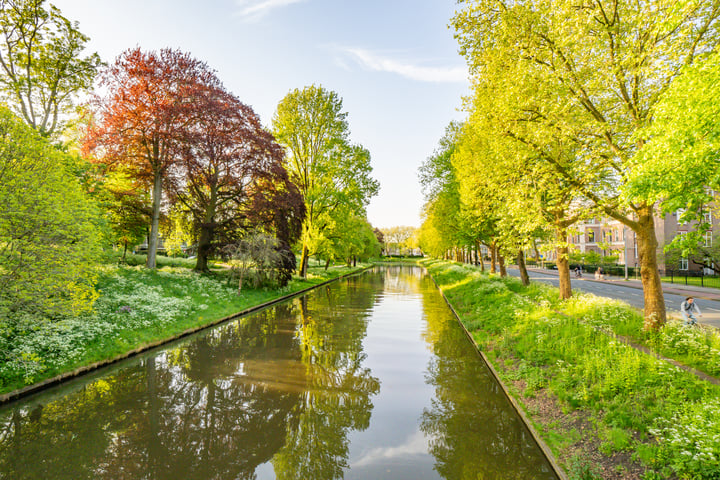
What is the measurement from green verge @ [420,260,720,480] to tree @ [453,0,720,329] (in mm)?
1802

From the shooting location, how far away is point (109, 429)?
639 cm

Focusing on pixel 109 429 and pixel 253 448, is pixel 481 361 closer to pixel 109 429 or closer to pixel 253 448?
pixel 253 448

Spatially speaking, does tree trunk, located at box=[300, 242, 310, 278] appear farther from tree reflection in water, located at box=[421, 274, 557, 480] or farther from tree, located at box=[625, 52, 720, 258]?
tree, located at box=[625, 52, 720, 258]

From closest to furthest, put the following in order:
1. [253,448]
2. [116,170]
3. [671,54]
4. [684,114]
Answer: [684,114] → [253,448] → [671,54] → [116,170]

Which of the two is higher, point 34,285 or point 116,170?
point 116,170

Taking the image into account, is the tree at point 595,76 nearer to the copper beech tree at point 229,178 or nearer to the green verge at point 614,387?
the green verge at point 614,387

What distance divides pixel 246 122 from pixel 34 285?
16.8 m

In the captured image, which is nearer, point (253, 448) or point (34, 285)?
point (253, 448)

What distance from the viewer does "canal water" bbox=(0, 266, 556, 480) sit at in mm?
5426

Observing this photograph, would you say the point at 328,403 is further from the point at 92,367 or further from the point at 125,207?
the point at 125,207

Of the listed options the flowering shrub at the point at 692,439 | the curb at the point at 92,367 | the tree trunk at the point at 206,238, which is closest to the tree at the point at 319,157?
the tree trunk at the point at 206,238

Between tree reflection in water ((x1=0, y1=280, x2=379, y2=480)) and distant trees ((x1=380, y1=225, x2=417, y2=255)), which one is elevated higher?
distant trees ((x1=380, y1=225, x2=417, y2=255))

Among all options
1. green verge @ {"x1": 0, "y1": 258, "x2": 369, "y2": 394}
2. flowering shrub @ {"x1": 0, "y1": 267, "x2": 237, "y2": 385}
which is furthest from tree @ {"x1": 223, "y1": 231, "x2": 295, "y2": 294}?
flowering shrub @ {"x1": 0, "y1": 267, "x2": 237, "y2": 385}

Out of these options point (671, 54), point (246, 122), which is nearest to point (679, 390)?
point (671, 54)
